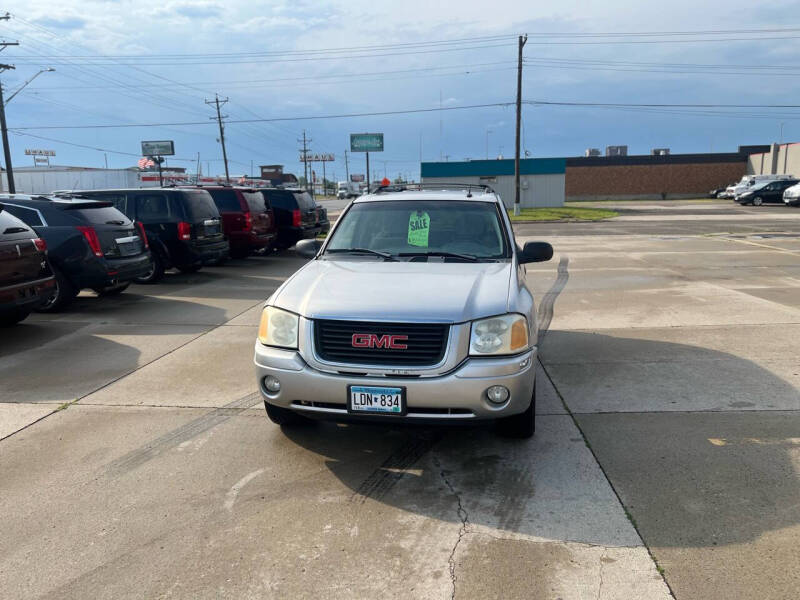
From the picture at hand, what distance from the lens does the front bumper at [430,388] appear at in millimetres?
3727

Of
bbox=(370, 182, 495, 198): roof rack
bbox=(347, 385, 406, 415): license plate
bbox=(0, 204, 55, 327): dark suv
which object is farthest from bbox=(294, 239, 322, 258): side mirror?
bbox=(0, 204, 55, 327): dark suv

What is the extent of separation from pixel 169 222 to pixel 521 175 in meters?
35.2

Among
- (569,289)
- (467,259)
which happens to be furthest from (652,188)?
(467,259)

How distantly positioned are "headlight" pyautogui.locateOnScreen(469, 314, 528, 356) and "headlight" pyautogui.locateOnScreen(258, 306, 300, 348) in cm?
114

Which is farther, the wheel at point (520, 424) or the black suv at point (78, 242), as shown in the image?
the black suv at point (78, 242)

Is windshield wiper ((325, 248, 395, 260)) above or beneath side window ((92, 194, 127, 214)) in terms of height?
beneath

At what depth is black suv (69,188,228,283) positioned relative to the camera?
12.5m

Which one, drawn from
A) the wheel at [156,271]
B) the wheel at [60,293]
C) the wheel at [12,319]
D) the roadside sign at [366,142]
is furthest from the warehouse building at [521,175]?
the wheel at [12,319]

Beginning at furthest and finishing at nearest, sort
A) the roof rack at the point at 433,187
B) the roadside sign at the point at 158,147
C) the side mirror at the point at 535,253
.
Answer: the roadside sign at the point at 158,147, the roof rack at the point at 433,187, the side mirror at the point at 535,253

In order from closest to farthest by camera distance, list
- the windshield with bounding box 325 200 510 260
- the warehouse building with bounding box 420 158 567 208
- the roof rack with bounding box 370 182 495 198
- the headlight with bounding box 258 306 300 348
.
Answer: the headlight with bounding box 258 306 300 348
the windshield with bounding box 325 200 510 260
the roof rack with bounding box 370 182 495 198
the warehouse building with bounding box 420 158 567 208

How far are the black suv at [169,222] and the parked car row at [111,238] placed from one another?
0.02m

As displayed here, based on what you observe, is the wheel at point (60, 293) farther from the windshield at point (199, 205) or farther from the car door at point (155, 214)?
the windshield at point (199, 205)

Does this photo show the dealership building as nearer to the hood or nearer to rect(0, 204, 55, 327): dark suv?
rect(0, 204, 55, 327): dark suv

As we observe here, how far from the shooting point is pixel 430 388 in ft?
12.2
